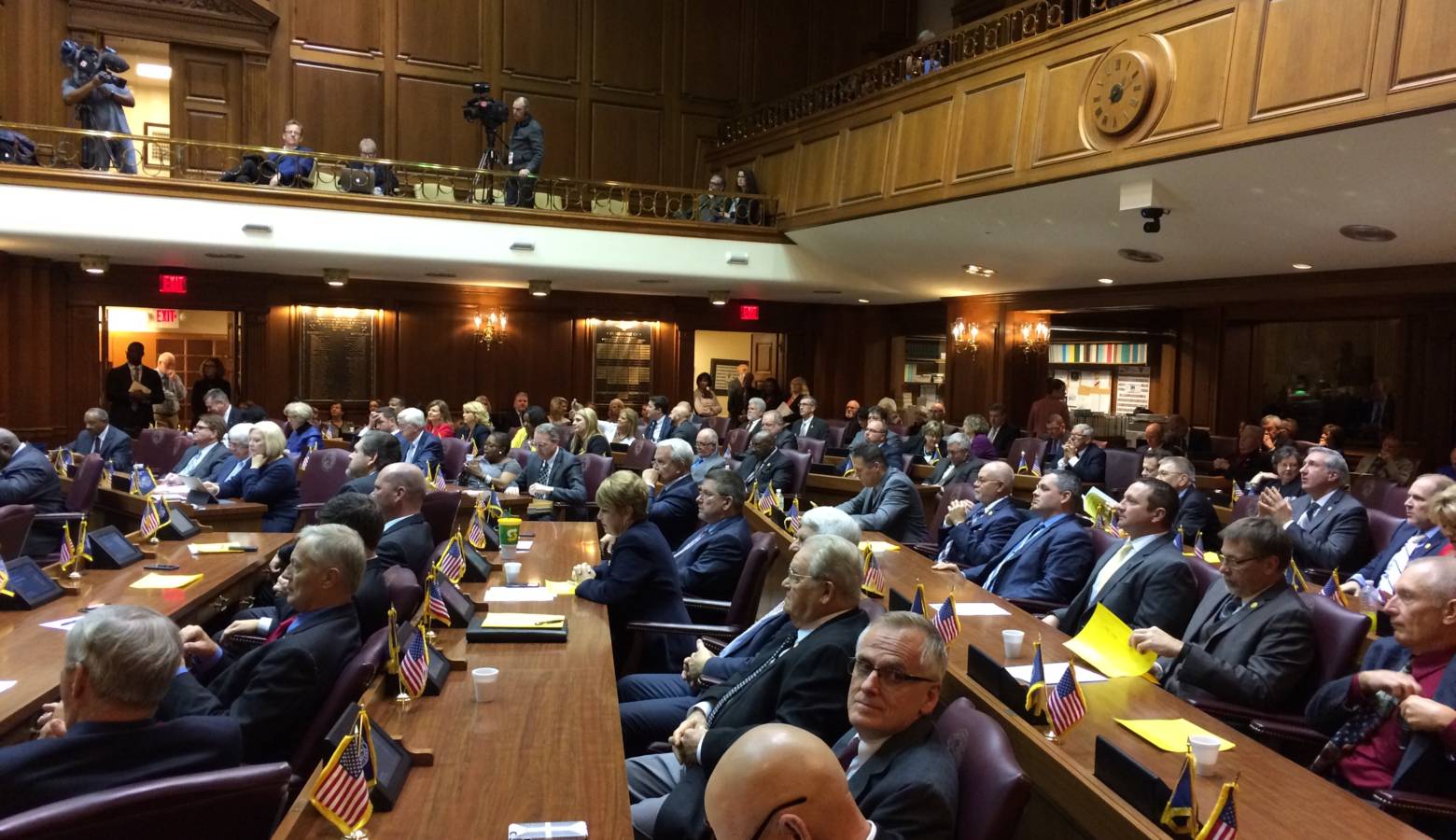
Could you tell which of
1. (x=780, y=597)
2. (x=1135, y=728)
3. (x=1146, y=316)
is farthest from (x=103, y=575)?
(x=1146, y=316)

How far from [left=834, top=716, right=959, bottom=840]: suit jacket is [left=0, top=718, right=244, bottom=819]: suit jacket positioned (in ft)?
4.31

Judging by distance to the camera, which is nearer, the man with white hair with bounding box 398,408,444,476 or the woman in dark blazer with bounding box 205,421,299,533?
the woman in dark blazer with bounding box 205,421,299,533

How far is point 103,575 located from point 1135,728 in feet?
12.6

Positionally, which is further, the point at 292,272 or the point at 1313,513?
the point at 292,272

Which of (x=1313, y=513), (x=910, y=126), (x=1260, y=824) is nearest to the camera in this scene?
(x=1260, y=824)

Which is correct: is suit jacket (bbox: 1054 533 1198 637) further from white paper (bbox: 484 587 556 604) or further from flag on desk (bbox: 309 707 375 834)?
flag on desk (bbox: 309 707 375 834)

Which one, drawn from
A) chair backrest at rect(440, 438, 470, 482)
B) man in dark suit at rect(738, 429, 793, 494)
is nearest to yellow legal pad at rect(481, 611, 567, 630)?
man in dark suit at rect(738, 429, 793, 494)

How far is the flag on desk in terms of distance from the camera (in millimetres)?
1902

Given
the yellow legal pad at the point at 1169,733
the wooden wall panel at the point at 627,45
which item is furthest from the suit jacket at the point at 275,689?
the wooden wall panel at the point at 627,45

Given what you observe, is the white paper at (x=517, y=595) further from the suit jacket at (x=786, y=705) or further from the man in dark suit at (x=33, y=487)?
the man in dark suit at (x=33, y=487)

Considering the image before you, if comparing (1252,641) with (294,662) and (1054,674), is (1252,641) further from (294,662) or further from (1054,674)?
(294,662)

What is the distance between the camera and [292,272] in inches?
496

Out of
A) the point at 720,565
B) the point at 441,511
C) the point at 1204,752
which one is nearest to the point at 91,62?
the point at 441,511

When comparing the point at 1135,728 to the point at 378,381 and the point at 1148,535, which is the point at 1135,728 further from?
the point at 378,381
